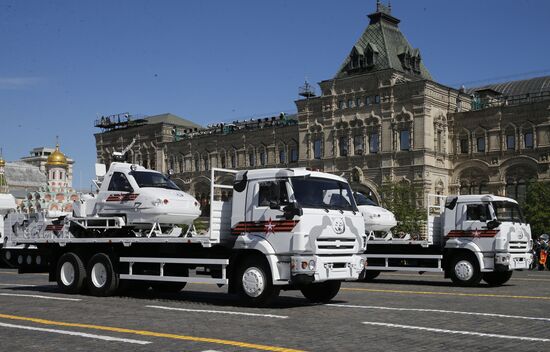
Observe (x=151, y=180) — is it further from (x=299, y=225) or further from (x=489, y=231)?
(x=489, y=231)

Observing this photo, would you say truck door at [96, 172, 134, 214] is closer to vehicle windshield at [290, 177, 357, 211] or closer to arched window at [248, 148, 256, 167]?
vehicle windshield at [290, 177, 357, 211]

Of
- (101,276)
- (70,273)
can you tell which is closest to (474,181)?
(70,273)

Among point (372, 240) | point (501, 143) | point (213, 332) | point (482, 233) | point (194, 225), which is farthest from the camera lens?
point (501, 143)

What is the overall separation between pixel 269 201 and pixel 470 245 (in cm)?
996

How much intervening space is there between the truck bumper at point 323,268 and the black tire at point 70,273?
21.6 feet

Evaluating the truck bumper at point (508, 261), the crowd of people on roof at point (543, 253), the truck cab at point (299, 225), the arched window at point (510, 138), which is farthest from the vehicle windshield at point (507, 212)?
the arched window at point (510, 138)

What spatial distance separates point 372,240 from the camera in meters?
25.6

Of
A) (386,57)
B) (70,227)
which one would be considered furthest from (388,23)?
(70,227)

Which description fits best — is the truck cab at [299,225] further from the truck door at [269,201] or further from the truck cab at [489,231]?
the truck cab at [489,231]

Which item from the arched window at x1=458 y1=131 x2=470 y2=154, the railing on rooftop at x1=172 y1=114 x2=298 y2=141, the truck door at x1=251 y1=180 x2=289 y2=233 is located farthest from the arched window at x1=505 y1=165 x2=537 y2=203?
the truck door at x1=251 y1=180 x2=289 y2=233

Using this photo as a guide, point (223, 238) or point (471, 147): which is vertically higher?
point (471, 147)

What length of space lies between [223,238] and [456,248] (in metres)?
10.2

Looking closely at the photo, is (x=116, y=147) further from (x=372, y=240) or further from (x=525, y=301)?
(x=525, y=301)

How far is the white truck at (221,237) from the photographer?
49.5 feet
